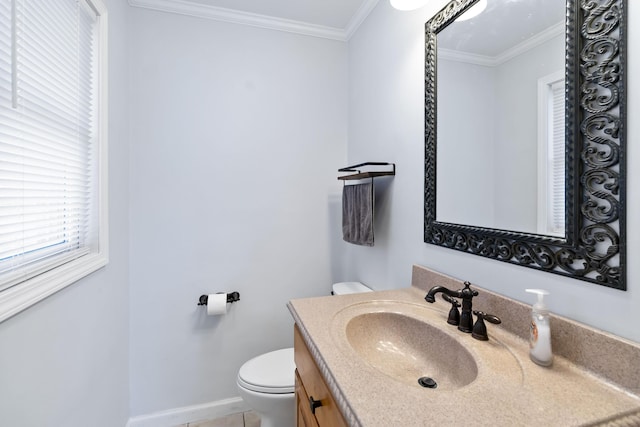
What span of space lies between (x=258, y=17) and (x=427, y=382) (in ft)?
7.11

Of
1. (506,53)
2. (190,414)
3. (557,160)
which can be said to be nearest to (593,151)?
(557,160)

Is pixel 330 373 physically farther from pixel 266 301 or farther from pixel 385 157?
pixel 266 301

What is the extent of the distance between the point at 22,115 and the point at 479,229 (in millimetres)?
1492

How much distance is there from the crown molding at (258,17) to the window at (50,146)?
52 cm

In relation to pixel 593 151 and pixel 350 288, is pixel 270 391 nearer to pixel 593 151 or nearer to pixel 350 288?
pixel 350 288

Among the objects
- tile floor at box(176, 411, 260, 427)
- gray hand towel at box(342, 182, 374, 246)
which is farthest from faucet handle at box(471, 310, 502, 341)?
tile floor at box(176, 411, 260, 427)

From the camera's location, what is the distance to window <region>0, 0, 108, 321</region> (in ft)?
2.67

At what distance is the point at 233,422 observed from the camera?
182cm

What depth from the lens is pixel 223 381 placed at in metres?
1.89

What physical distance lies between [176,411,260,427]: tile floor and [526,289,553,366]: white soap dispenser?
1.72m

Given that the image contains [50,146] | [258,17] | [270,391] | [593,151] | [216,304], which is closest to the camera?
[593,151]

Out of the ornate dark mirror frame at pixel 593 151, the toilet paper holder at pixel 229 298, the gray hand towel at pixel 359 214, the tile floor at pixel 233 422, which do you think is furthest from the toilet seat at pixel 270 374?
the ornate dark mirror frame at pixel 593 151

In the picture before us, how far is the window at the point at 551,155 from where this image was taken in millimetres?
771

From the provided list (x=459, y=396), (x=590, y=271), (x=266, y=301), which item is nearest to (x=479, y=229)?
(x=590, y=271)
